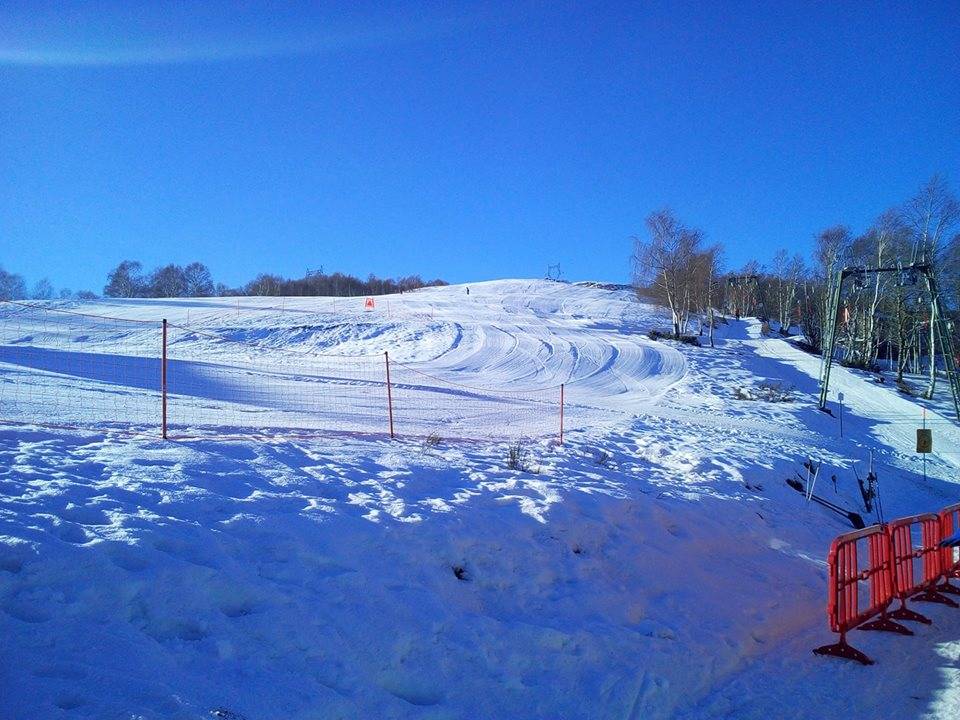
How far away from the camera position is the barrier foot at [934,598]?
7.18 meters

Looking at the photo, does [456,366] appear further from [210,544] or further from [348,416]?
[210,544]

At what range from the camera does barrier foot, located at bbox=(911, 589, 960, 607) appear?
718cm

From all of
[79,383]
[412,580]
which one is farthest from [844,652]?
[79,383]

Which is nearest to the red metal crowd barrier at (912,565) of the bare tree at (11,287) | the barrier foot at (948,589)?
the barrier foot at (948,589)

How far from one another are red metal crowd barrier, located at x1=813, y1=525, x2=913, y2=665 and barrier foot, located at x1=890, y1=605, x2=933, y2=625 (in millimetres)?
114

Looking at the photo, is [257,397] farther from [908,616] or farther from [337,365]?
[908,616]

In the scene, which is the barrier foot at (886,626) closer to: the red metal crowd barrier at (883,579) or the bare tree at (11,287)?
the red metal crowd barrier at (883,579)

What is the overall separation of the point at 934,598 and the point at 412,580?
250 inches

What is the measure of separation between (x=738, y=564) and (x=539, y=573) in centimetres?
338

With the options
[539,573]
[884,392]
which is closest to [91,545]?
[539,573]

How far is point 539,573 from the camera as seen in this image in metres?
6.42

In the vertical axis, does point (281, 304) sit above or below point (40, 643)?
above

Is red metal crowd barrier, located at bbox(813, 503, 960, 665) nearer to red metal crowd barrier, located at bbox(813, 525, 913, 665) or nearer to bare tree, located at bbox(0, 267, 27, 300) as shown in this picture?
red metal crowd barrier, located at bbox(813, 525, 913, 665)

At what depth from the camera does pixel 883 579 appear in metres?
6.70
